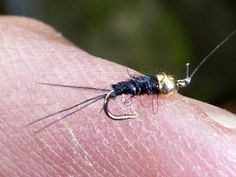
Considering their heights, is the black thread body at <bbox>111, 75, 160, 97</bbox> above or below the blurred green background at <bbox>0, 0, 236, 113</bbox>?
above

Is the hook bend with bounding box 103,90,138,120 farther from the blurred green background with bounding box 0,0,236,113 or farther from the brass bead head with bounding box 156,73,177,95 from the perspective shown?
the blurred green background with bounding box 0,0,236,113

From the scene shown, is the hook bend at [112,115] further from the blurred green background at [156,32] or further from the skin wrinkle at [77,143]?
the blurred green background at [156,32]

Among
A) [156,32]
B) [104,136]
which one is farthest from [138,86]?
[156,32]

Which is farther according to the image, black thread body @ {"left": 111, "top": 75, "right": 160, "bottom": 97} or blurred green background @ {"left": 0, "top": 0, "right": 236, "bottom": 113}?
blurred green background @ {"left": 0, "top": 0, "right": 236, "bottom": 113}

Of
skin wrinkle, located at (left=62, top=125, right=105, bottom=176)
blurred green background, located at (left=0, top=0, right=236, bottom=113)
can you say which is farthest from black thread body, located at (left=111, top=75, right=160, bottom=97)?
blurred green background, located at (left=0, top=0, right=236, bottom=113)

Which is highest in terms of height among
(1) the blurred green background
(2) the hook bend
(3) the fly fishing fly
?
(3) the fly fishing fly

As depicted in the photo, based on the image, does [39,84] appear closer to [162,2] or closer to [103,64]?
[103,64]

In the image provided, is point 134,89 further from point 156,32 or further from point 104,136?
point 156,32

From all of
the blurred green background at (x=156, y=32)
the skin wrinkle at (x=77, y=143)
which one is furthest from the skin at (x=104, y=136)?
the blurred green background at (x=156, y=32)
